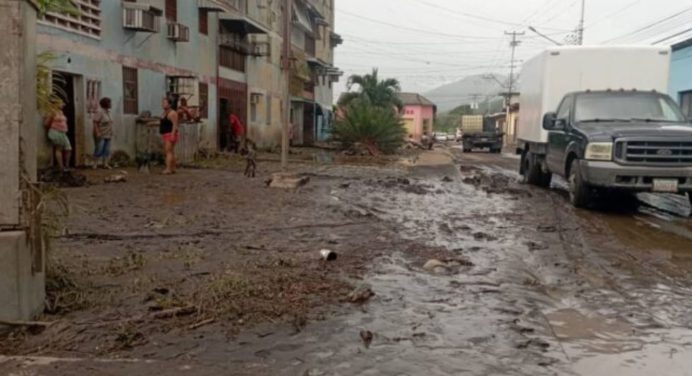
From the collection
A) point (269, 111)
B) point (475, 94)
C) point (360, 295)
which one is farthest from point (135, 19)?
point (475, 94)

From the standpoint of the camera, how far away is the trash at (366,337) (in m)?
4.34

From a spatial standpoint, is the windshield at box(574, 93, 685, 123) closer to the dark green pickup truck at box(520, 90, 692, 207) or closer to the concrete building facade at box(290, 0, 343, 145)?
the dark green pickup truck at box(520, 90, 692, 207)

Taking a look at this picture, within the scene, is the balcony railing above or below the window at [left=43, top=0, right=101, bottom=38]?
above

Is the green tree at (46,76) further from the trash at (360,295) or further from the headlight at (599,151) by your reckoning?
the headlight at (599,151)

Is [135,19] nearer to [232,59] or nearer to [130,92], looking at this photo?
[130,92]

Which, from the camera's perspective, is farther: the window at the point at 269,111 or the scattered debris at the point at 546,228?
the window at the point at 269,111

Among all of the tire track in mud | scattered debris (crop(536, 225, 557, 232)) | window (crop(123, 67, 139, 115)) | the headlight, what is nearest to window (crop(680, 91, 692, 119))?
the headlight

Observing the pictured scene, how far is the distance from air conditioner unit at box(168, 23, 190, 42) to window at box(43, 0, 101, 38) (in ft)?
14.2

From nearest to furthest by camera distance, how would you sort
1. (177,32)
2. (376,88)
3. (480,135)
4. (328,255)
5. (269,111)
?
(328,255) < (177,32) < (269,111) < (480,135) < (376,88)

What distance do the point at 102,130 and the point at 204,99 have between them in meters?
9.13

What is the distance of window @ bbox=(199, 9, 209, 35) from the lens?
79.3 feet

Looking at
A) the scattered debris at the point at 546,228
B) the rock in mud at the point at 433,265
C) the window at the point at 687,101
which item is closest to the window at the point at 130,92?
the scattered debris at the point at 546,228

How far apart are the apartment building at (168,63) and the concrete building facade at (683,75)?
17410 millimetres

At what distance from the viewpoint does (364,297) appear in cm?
536
